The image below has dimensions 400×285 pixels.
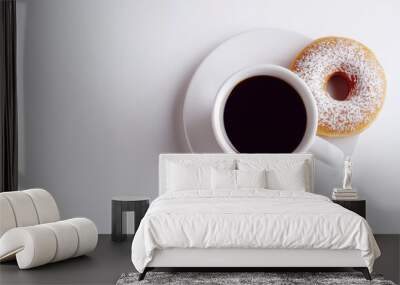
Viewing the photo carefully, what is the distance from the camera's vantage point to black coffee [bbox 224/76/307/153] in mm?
6109

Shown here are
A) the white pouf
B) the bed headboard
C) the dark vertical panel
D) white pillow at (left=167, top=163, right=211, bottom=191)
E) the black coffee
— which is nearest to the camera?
the white pouf

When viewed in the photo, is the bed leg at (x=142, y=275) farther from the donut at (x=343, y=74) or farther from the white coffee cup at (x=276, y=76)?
the donut at (x=343, y=74)

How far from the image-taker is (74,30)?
6.21m

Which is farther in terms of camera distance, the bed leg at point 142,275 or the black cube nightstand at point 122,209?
the black cube nightstand at point 122,209

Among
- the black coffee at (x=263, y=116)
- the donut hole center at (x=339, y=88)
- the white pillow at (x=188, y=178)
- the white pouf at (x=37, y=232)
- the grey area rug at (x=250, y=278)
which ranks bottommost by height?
the grey area rug at (x=250, y=278)

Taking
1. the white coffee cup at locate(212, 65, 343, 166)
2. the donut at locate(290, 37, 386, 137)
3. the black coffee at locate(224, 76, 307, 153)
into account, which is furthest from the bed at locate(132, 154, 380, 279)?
the donut at locate(290, 37, 386, 137)

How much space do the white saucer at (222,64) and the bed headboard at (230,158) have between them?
0.78 feet

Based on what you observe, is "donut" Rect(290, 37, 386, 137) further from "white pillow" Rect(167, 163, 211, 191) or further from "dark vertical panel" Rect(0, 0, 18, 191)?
"dark vertical panel" Rect(0, 0, 18, 191)

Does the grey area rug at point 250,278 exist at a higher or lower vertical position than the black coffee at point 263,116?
lower

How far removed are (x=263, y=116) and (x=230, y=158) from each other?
575mm

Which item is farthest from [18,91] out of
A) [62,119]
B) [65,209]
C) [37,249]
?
[37,249]

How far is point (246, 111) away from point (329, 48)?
1037 millimetres

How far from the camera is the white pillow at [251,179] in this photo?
5488 mm

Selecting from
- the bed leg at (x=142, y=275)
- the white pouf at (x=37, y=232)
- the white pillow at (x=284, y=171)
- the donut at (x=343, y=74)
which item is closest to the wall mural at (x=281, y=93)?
the donut at (x=343, y=74)
